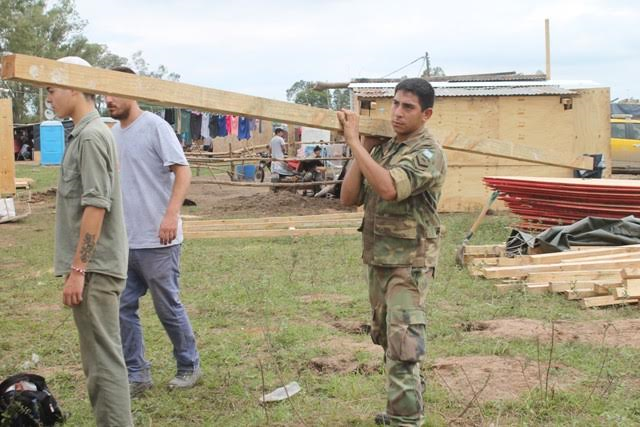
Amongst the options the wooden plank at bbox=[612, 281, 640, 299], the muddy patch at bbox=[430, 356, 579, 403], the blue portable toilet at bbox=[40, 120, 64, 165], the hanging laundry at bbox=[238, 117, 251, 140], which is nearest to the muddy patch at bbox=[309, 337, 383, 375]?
the muddy patch at bbox=[430, 356, 579, 403]

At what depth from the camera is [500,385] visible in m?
4.98

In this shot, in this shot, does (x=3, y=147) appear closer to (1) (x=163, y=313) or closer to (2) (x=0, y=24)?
(1) (x=163, y=313)

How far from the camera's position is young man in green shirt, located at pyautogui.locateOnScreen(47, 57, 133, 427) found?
3604 mm

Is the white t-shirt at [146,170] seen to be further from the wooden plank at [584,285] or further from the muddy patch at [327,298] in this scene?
the wooden plank at [584,285]

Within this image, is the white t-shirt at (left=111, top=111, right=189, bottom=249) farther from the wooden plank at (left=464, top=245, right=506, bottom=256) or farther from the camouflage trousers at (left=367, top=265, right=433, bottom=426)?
the wooden plank at (left=464, top=245, right=506, bottom=256)

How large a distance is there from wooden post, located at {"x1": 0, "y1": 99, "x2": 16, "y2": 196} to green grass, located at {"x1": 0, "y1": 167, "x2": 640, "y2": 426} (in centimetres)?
795

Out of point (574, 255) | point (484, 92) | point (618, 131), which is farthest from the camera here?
point (618, 131)

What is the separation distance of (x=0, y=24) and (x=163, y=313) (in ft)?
190

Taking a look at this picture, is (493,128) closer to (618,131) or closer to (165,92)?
(618,131)

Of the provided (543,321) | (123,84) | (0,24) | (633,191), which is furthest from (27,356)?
(0,24)

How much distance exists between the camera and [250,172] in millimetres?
27375

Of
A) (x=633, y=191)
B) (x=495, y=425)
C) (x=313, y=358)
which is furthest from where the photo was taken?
(x=633, y=191)

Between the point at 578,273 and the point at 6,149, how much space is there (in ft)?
46.7

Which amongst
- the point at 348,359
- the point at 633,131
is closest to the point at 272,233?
the point at 348,359
